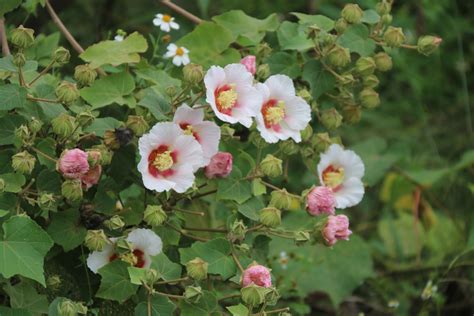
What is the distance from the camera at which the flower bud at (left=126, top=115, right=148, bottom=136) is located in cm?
147

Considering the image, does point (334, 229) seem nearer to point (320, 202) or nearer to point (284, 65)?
point (320, 202)

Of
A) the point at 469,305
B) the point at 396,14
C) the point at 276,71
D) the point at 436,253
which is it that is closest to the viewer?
the point at 276,71

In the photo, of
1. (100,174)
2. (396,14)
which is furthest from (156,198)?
(396,14)

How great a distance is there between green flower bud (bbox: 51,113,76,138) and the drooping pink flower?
45cm

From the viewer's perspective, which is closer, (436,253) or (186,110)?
(186,110)

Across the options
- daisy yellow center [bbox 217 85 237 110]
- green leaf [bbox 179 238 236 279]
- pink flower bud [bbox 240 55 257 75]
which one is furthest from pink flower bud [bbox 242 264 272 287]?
pink flower bud [bbox 240 55 257 75]

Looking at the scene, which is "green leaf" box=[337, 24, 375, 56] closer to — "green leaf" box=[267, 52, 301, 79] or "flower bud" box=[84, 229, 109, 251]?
"green leaf" box=[267, 52, 301, 79]

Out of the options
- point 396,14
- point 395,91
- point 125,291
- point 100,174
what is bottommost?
point 395,91

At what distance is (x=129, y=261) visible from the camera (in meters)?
1.46

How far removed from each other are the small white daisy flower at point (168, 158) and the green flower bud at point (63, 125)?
11 centimetres

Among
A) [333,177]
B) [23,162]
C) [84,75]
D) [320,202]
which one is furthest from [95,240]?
[333,177]

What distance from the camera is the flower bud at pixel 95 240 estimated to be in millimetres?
1398

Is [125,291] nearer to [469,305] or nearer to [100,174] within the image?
[100,174]

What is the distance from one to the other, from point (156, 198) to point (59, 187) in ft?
0.58
